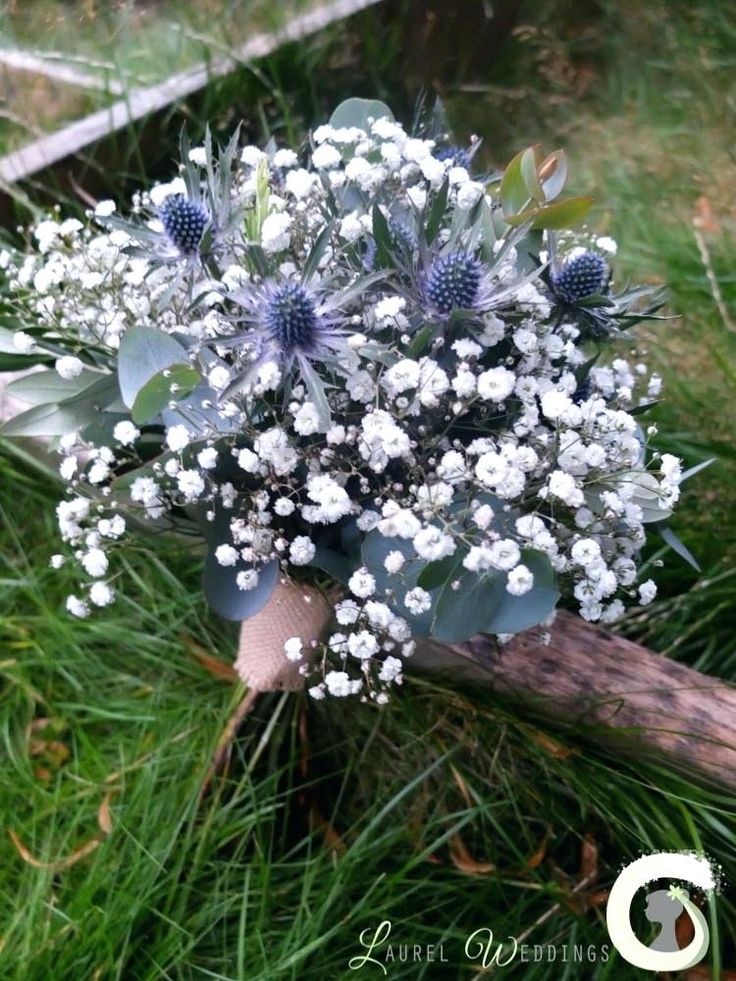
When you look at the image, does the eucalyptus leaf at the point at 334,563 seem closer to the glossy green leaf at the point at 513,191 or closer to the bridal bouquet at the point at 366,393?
the bridal bouquet at the point at 366,393

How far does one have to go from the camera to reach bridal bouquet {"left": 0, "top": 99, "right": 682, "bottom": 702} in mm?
719

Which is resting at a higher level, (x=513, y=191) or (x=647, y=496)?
(x=513, y=191)

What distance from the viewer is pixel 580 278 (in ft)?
2.67

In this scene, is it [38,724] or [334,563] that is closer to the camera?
[334,563]

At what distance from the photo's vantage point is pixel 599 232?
1.79m

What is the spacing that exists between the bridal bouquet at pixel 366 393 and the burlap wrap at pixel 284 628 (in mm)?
38

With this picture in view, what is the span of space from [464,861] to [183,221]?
79 cm

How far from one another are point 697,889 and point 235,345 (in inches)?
27.5

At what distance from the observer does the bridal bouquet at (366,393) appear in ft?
2.36

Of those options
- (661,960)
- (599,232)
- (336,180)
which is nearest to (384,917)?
(661,960)

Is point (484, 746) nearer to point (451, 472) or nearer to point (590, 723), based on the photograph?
point (590, 723)

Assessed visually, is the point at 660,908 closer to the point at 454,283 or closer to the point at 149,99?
the point at 454,283

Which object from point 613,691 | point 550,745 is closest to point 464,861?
point 550,745

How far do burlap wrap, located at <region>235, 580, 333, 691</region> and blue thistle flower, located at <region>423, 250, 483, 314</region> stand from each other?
318 mm
